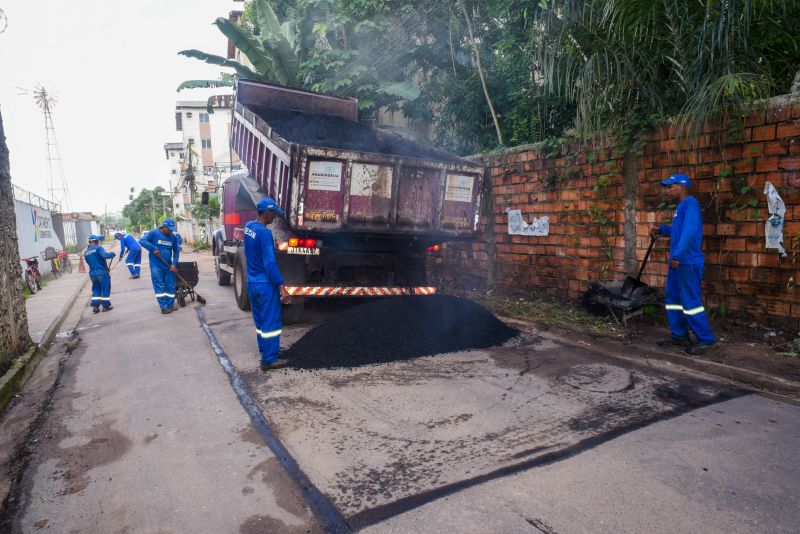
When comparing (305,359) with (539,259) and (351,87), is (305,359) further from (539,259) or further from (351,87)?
(351,87)

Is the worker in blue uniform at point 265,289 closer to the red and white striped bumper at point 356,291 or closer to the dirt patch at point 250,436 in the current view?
the red and white striped bumper at point 356,291

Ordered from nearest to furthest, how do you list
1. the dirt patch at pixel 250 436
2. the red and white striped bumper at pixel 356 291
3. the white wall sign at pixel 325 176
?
the dirt patch at pixel 250 436, the white wall sign at pixel 325 176, the red and white striped bumper at pixel 356 291

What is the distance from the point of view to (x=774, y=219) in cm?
451

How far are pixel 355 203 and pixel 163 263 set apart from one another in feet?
14.2

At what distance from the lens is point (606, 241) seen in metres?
6.13

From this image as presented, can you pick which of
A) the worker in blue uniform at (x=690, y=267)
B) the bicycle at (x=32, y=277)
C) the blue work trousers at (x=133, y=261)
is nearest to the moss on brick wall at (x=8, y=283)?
the worker in blue uniform at (x=690, y=267)

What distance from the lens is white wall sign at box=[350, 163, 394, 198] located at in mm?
5547

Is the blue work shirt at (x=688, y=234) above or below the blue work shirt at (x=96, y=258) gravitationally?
above

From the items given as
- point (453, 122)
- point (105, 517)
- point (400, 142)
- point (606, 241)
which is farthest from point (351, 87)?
point (105, 517)

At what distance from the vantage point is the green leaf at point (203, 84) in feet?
41.4

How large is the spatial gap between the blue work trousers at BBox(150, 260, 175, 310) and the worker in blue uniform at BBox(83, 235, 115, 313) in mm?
939

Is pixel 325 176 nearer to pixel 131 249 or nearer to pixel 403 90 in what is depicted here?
pixel 403 90

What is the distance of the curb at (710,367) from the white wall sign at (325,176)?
124 inches

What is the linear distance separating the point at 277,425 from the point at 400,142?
481cm
